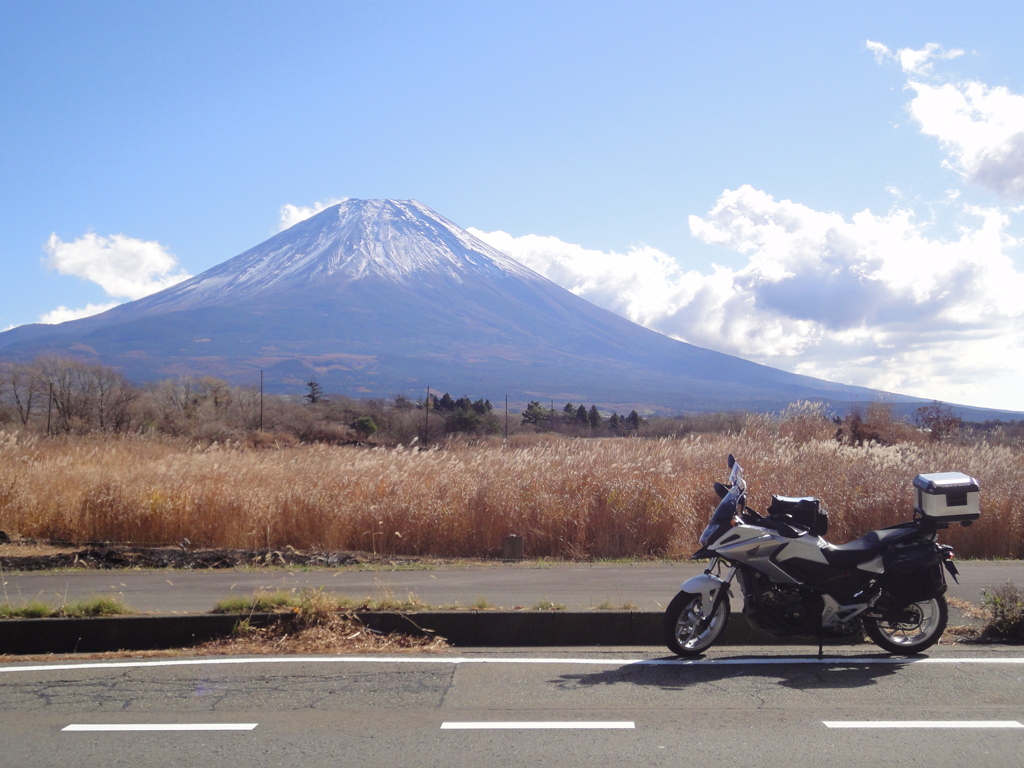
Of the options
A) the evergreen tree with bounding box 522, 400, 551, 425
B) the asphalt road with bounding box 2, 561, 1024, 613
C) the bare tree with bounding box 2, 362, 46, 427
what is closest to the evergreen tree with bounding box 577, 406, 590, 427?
the evergreen tree with bounding box 522, 400, 551, 425

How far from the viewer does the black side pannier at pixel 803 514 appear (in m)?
6.41

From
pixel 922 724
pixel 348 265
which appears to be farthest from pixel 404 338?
pixel 922 724

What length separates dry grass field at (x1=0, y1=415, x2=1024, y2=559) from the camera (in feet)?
40.5

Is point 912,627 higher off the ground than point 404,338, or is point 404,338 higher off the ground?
point 404,338

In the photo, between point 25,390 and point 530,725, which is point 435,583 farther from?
point 25,390

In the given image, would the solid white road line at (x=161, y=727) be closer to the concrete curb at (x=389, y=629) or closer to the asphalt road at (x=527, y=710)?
the asphalt road at (x=527, y=710)

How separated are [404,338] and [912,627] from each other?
151 meters

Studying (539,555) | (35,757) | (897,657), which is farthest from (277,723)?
(539,555)

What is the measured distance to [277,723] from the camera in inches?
201

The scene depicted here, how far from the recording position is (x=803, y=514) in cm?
646

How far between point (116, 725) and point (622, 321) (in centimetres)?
18345

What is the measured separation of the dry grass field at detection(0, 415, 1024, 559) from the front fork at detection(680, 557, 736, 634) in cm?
555

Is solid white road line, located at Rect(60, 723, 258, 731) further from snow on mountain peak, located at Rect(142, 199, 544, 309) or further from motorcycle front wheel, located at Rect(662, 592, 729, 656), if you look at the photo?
snow on mountain peak, located at Rect(142, 199, 544, 309)

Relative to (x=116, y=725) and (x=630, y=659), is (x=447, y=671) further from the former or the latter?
(x=116, y=725)
